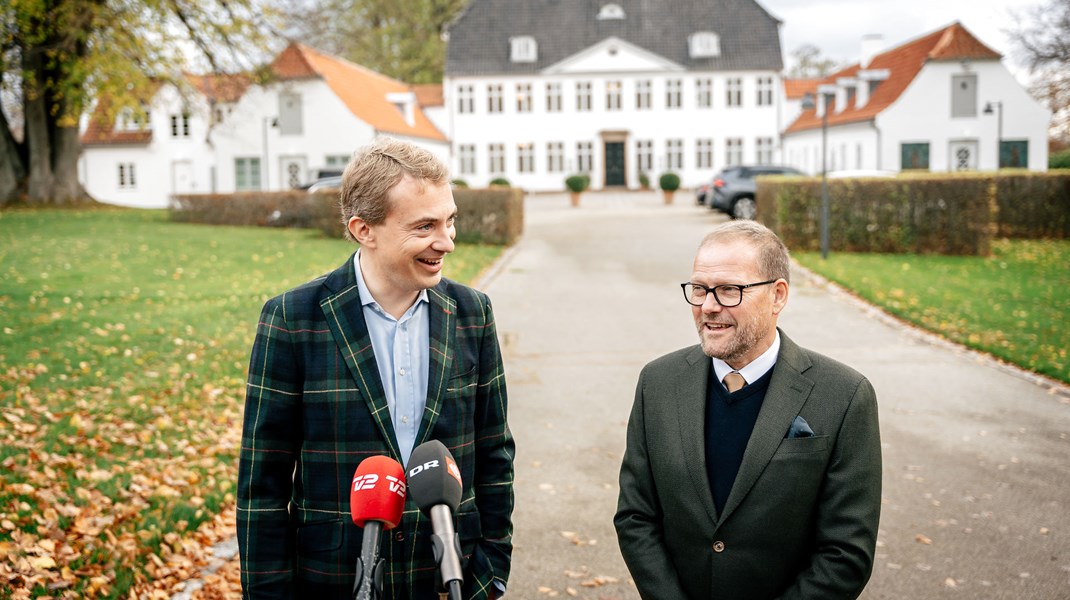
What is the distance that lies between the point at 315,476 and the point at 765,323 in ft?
4.71

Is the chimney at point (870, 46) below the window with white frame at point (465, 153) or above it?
above

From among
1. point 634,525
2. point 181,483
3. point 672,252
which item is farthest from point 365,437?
point 672,252

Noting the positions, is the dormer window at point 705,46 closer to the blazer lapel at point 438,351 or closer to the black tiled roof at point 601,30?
the black tiled roof at point 601,30

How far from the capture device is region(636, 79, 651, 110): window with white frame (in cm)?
5794

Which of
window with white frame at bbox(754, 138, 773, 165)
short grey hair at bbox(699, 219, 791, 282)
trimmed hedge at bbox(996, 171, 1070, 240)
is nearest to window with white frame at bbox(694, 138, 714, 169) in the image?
window with white frame at bbox(754, 138, 773, 165)

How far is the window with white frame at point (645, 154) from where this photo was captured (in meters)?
58.4

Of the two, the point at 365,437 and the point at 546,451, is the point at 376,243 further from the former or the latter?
the point at 546,451

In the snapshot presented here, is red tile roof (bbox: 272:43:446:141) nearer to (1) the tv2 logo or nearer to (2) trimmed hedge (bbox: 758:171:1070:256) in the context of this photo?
(2) trimmed hedge (bbox: 758:171:1070:256)

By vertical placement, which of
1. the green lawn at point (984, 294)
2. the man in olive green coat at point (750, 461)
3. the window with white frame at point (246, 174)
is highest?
the window with white frame at point (246, 174)

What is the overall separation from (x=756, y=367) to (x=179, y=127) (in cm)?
5682

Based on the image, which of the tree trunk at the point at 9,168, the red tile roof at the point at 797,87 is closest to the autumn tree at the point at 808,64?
the red tile roof at the point at 797,87

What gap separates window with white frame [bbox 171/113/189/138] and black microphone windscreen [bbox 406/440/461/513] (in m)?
56.8

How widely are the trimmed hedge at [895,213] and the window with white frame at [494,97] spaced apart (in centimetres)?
3756

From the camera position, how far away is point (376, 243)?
9.62 ft
